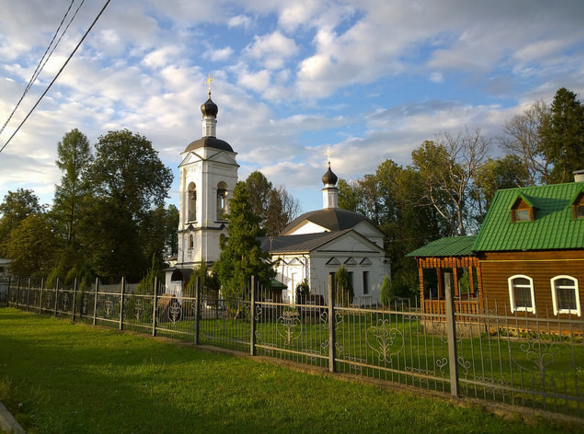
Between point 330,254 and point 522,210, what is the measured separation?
1265 centimetres

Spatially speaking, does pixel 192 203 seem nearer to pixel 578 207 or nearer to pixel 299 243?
pixel 299 243

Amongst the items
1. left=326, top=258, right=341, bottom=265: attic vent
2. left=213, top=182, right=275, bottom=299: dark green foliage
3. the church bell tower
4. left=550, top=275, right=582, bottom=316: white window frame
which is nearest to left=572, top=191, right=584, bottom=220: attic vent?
left=550, top=275, right=582, bottom=316: white window frame

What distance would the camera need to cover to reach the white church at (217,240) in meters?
25.0

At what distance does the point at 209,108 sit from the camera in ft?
90.3

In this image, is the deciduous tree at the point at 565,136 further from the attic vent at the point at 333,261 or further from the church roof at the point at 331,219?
the attic vent at the point at 333,261

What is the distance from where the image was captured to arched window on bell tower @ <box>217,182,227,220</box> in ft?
89.7

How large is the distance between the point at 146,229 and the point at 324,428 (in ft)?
98.8

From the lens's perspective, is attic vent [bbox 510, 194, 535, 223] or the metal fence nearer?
the metal fence

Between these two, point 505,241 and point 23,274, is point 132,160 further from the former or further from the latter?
point 505,241

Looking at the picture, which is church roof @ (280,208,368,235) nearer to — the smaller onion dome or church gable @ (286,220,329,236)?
church gable @ (286,220,329,236)

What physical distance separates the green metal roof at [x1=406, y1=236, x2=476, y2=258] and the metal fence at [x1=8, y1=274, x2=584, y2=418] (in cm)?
266

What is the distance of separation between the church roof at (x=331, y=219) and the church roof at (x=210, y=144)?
9.91m

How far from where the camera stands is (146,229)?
105 ft

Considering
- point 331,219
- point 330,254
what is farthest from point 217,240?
point 331,219
